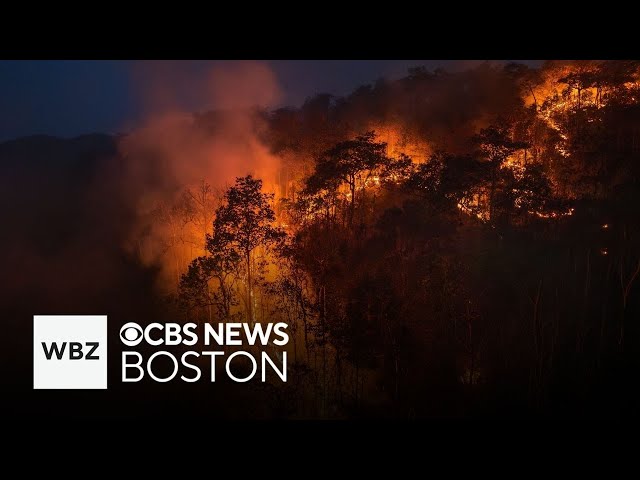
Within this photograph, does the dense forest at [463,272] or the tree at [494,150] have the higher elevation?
the tree at [494,150]

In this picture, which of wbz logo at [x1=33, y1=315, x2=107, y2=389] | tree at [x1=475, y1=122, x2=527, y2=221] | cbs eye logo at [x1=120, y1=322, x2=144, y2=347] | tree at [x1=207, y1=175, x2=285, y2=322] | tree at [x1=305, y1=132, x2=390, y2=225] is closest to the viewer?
wbz logo at [x1=33, y1=315, x2=107, y2=389]

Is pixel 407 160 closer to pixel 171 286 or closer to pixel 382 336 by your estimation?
pixel 382 336

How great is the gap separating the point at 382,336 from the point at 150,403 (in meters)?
6.00

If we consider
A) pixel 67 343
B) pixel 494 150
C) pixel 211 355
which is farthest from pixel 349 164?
pixel 67 343

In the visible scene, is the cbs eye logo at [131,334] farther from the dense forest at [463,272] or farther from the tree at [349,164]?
the tree at [349,164]

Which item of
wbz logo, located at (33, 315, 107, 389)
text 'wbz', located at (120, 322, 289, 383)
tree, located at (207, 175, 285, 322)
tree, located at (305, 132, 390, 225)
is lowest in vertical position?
text 'wbz', located at (120, 322, 289, 383)

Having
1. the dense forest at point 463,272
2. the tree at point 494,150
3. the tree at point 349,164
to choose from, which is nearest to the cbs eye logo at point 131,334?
the dense forest at point 463,272

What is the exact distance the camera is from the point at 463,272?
9578 millimetres

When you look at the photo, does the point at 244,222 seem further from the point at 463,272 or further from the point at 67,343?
the point at 463,272

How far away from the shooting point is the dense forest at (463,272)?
358 inches

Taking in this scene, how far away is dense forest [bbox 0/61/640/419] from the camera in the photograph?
9102 millimetres

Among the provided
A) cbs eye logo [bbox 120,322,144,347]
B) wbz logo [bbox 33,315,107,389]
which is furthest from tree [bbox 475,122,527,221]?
wbz logo [bbox 33,315,107,389]

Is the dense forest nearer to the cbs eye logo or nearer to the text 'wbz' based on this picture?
the text 'wbz'

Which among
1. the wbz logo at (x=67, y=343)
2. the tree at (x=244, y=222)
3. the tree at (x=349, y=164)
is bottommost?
the wbz logo at (x=67, y=343)
